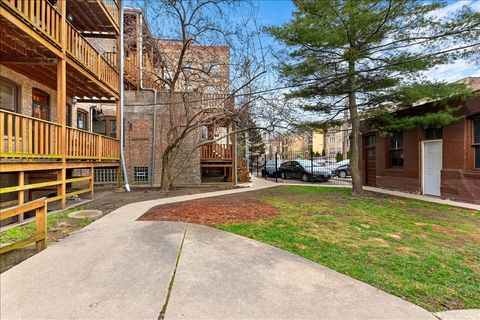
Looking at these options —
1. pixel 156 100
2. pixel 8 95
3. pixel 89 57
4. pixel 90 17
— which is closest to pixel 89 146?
pixel 8 95

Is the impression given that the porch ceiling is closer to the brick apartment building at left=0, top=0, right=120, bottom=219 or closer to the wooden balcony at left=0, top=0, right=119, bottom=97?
the brick apartment building at left=0, top=0, right=120, bottom=219

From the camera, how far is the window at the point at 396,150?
40.3 ft

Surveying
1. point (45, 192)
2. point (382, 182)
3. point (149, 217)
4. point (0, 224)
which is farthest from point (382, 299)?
point (382, 182)

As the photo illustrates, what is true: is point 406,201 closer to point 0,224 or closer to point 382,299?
point 382,299

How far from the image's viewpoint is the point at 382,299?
8.95 ft

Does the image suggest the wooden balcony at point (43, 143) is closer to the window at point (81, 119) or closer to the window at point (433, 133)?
the window at point (81, 119)

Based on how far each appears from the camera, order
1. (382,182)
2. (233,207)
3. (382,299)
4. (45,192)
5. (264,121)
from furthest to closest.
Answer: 1. (382,182)
2. (264,121)
3. (45,192)
4. (233,207)
5. (382,299)

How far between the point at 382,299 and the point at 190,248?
9.00 ft

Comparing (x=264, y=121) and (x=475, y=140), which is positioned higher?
(x=264, y=121)

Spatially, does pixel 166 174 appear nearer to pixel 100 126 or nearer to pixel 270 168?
pixel 100 126

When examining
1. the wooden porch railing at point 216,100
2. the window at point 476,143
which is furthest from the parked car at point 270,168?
the window at point 476,143

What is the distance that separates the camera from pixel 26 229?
16.7 ft

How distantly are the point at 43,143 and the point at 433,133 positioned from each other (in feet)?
45.9

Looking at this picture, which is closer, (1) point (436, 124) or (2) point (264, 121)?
(1) point (436, 124)
